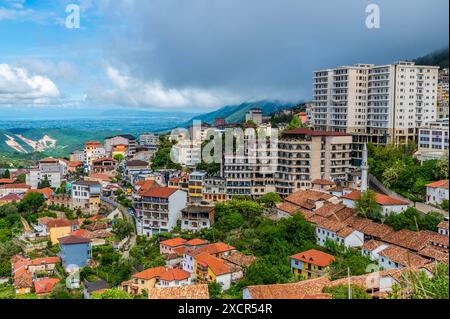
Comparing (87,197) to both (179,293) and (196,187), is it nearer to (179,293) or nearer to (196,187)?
(196,187)

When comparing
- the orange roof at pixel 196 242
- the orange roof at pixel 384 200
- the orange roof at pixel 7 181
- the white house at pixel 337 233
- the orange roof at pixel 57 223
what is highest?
the orange roof at pixel 384 200

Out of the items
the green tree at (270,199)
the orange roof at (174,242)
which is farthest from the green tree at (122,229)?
the green tree at (270,199)

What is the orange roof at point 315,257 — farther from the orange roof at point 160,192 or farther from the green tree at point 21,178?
the green tree at point 21,178

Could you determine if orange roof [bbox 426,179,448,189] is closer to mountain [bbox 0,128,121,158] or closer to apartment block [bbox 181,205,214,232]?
apartment block [bbox 181,205,214,232]

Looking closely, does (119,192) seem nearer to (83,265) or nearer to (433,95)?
(83,265)

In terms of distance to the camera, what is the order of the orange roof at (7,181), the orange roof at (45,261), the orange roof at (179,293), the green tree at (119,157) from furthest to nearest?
1. the green tree at (119,157)
2. the orange roof at (7,181)
3. the orange roof at (45,261)
4. the orange roof at (179,293)

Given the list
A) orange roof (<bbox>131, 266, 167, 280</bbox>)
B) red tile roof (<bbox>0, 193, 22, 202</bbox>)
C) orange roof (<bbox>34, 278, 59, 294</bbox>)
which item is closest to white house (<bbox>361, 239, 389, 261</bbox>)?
orange roof (<bbox>131, 266, 167, 280</bbox>)

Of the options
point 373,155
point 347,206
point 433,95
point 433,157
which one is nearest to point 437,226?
point 347,206
